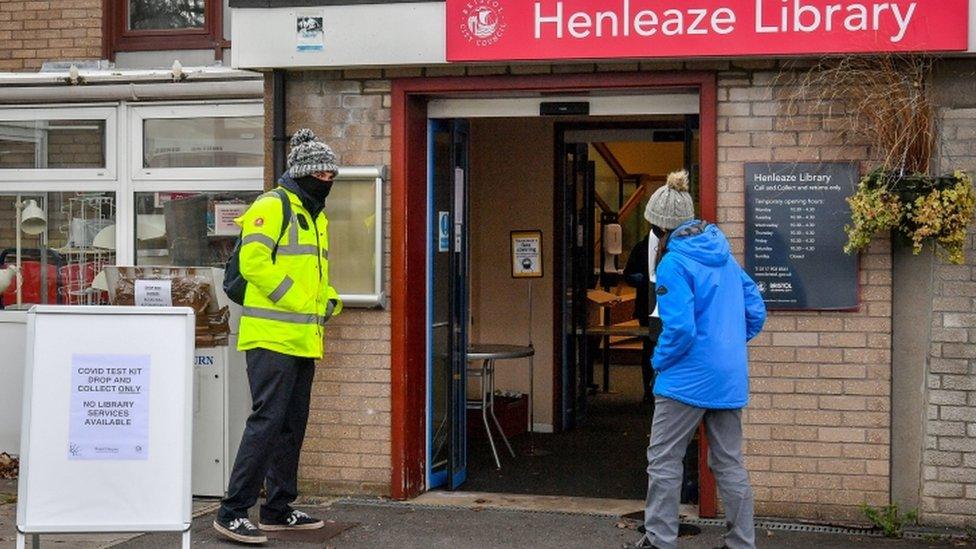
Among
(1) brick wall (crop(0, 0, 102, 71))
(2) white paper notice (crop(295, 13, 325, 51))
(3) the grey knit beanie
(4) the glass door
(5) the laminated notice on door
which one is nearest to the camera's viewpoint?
(3) the grey knit beanie

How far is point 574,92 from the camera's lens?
8.28m

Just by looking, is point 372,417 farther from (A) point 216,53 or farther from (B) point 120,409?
(A) point 216,53

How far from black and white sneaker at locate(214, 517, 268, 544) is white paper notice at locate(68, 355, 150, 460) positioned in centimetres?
97

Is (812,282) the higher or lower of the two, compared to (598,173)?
lower

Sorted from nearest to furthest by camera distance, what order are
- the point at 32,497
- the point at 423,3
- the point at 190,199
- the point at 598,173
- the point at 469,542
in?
the point at 32,497 < the point at 469,542 < the point at 423,3 < the point at 190,199 < the point at 598,173

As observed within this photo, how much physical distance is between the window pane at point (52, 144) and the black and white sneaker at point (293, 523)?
3.29m

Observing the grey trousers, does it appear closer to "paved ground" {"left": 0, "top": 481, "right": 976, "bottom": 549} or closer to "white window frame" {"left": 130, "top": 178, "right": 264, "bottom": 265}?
"paved ground" {"left": 0, "top": 481, "right": 976, "bottom": 549}

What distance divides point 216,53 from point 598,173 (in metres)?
6.12

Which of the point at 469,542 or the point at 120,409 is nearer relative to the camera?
the point at 120,409

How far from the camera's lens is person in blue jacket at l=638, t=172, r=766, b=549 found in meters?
6.49

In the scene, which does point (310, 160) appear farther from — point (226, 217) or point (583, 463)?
point (583, 463)

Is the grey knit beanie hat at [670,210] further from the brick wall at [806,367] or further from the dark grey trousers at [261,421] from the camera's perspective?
the dark grey trousers at [261,421]

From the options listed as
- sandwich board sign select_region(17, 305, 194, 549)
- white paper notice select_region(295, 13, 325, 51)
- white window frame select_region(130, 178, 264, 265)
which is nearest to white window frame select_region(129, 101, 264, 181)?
white window frame select_region(130, 178, 264, 265)

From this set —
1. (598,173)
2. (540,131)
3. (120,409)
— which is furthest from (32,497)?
(598,173)
